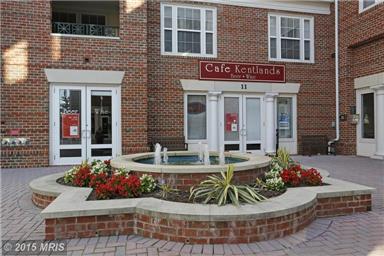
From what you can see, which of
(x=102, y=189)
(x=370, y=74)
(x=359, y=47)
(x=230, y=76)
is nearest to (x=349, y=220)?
(x=102, y=189)

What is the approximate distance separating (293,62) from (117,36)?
7.44 metres

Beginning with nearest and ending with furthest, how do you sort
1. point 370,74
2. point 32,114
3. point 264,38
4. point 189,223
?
1. point 189,223
2. point 32,114
3. point 370,74
4. point 264,38

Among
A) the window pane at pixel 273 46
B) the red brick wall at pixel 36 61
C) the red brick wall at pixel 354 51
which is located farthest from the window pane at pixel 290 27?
the red brick wall at pixel 36 61

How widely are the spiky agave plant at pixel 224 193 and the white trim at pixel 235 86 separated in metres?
7.50

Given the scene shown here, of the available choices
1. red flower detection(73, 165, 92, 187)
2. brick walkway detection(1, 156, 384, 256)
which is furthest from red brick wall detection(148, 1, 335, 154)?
brick walkway detection(1, 156, 384, 256)

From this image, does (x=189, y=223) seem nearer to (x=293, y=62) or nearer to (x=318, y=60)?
(x=293, y=62)

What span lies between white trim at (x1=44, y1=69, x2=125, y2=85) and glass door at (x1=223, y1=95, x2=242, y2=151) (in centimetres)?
449

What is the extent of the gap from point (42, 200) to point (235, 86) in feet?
28.9

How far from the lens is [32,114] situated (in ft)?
31.6

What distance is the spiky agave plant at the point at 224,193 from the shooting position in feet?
14.0

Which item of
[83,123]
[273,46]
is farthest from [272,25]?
[83,123]

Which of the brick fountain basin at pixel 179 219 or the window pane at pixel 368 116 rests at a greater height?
the window pane at pixel 368 116

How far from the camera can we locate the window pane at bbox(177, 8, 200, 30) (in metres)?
11.9

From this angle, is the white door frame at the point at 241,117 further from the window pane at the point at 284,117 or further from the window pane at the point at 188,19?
the window pane at the point at 188,19
